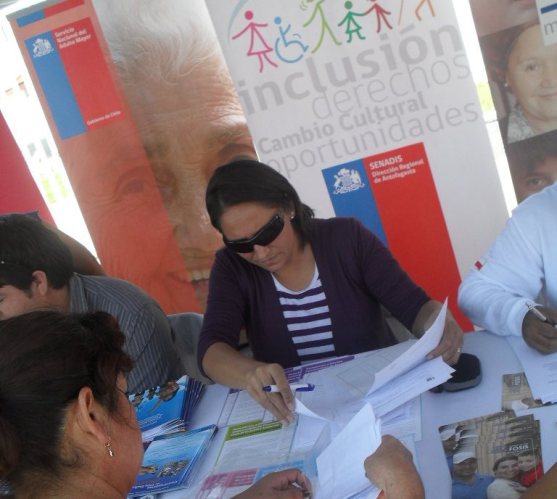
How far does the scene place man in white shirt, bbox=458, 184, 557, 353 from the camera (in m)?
2.15

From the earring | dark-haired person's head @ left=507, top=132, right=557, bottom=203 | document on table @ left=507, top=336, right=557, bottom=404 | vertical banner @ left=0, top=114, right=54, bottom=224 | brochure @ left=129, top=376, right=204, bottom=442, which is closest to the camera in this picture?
the earring

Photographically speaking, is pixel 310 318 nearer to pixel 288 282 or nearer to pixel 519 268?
pixel 288 282

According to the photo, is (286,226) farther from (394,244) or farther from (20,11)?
(20,11)

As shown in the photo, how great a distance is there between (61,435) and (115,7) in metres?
3.24

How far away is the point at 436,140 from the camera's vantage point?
143 inches

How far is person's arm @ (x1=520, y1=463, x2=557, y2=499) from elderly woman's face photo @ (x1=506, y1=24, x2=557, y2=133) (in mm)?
2606

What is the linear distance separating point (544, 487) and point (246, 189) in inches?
56.1

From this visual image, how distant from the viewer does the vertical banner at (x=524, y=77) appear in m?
3.33

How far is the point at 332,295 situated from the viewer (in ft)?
8.23

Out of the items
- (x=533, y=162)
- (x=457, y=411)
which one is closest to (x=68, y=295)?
(x=457, y=411)

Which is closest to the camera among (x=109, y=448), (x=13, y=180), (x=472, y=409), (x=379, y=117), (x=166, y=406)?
(x=109, y=448)

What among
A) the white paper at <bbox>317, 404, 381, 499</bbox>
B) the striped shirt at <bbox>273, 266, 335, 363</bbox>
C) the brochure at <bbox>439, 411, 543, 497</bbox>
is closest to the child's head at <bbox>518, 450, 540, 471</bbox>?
the brochure at <bbox>439, 411, 543, 497</bbox>

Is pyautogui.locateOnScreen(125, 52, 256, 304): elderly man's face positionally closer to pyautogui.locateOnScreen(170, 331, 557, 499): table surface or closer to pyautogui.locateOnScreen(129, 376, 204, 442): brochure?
pyautogui.locateOnScreen(129, 376, 204, 442): brochure

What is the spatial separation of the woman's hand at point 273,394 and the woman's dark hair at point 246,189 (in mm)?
623
